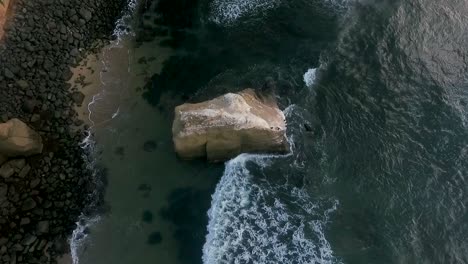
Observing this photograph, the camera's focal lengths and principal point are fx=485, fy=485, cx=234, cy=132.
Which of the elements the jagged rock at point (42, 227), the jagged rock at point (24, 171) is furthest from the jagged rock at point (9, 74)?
the jagged rock at point (42, 227)

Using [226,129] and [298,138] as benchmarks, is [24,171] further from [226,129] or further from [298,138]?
[298,138]

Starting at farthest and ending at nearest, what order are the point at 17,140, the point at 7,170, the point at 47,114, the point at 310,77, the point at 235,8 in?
the point at 235,8
the point at 310,77
the point at 47,114
the point at 7,170
the point at 17,140

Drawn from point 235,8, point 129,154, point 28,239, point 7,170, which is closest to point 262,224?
point 129,154

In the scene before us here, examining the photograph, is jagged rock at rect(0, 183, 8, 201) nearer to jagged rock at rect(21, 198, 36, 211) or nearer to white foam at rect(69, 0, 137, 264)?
jagged rock at rect(21, 198, 36, 211)

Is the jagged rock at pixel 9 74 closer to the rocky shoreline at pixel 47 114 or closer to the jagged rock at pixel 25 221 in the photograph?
the rocky shoreline at pixel 47 114

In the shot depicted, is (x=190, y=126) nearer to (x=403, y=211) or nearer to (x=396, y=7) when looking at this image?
(x=403, y=211)

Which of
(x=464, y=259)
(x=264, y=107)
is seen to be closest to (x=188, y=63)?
(x=264, y=107)

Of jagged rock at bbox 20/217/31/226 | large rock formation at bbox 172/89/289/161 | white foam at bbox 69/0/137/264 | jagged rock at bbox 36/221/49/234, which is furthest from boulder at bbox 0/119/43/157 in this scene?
large rock formation at bbox 172/89/289/161
